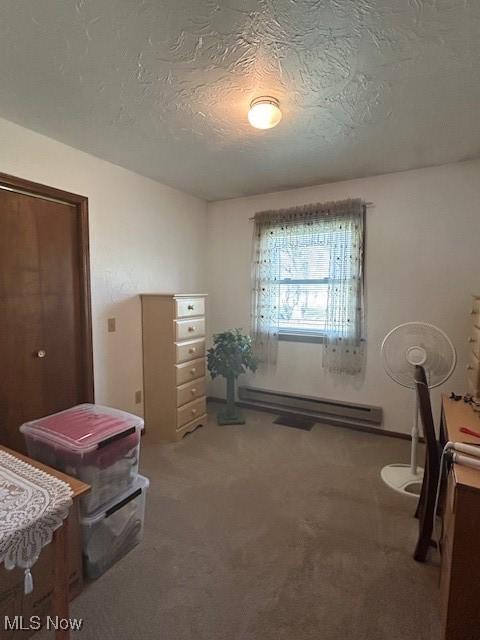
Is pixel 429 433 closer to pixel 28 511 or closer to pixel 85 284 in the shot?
pixel 28 511

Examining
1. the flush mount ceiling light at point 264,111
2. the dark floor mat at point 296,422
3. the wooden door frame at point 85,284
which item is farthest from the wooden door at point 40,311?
the dark floor mat at point 296,422

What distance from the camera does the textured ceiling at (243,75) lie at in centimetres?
126

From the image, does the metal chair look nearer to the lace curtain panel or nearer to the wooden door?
the lace curtain panel

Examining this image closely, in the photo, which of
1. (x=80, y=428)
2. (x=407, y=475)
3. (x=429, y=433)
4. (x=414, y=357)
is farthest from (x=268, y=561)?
(x=414, y=357)

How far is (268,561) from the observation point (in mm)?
1619

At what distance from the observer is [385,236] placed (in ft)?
9.91

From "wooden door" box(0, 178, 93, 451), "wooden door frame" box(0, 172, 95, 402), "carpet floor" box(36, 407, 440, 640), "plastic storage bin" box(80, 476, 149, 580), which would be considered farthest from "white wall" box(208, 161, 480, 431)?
"plastic storage bin" box(80, 476, 149, 580)

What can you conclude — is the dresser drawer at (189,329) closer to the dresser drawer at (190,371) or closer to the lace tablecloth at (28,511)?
the dresser drawer at (190,371)

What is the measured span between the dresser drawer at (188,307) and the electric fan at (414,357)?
167cm

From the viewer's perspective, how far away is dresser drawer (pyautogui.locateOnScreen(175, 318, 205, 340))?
2895mm

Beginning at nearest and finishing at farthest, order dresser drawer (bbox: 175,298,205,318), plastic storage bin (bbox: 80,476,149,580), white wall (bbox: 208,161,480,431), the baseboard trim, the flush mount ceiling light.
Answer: plastic storage bin (bbox: 80,476,149,580), the flush mount ceiling light, white wall (bbox: 208,161,480,431), dresser drawer (bbox: 175,298,205,318), the baseboard trim

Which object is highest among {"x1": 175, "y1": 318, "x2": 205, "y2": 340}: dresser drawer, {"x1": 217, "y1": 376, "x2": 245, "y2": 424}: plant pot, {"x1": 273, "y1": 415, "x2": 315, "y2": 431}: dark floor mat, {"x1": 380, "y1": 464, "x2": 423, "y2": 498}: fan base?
{"x1": 175, "y1": 318, "x2": 205, "y2": 340}: dresser drawer

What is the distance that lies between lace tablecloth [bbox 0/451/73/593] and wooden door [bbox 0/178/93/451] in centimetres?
117

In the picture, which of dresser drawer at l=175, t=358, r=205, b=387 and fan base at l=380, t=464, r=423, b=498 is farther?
dresser drawer at l=175, t=358, r=205, b=387
